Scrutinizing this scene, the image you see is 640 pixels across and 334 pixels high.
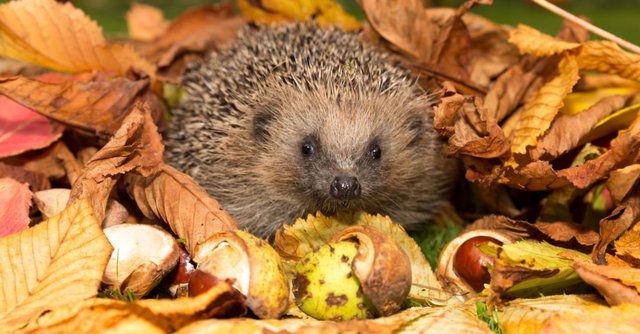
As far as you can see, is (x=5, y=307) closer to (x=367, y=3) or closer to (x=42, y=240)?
(x=42, y=240)

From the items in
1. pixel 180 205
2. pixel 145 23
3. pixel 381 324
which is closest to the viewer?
pixel 381 324

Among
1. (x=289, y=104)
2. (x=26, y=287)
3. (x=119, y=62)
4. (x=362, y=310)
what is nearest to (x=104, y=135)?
(x=119, y=62)

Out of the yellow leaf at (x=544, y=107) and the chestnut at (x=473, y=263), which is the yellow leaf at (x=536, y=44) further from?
the chestnut at (x=473, y=263)

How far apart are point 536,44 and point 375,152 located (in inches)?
21.5

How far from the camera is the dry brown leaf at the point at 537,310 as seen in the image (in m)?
1.43

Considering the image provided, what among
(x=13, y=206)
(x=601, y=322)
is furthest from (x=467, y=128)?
(x=13, y=206)

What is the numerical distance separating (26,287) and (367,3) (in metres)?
1.31

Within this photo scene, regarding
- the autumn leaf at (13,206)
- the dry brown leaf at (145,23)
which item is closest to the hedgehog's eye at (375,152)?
the autumn leaf at (13,206)

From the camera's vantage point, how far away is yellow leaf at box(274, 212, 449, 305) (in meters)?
1.69

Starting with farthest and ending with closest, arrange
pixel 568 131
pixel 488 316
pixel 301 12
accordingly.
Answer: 1. pixel 301 12
2. pixel 568 131
3. pixel 488 316

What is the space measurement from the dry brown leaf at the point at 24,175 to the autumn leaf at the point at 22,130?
42 mm

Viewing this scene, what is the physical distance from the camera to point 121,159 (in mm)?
1800

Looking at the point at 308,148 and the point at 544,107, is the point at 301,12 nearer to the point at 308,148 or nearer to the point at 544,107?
the point at 308,148

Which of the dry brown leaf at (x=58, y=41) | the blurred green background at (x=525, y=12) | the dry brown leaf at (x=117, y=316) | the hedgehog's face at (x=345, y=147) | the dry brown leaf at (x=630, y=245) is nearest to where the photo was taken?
the dry brown leaf at (x=117, y=316)
